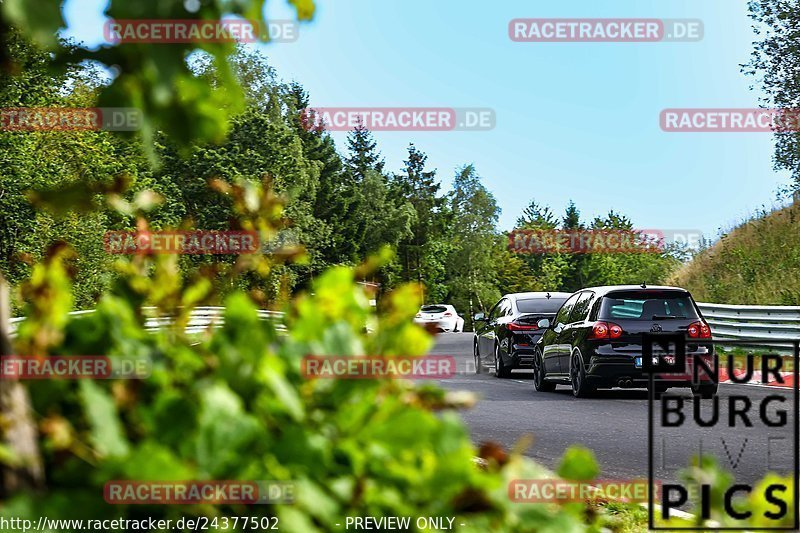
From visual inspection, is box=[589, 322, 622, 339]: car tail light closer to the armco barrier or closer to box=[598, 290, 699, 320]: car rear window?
box=[598, 290, 699, 320]: car rear window

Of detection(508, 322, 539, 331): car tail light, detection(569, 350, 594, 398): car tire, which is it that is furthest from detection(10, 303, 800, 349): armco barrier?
detection(508, 322, 539, 331): car tail light

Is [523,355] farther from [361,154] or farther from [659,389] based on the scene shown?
[361,154]

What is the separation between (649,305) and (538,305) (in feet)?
17.1

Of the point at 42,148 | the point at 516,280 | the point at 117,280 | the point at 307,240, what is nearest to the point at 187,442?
the point at 117,280

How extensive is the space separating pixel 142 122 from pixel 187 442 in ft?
1.54

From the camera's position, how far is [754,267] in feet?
99.2

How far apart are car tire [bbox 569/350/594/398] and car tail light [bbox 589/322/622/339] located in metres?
0.51

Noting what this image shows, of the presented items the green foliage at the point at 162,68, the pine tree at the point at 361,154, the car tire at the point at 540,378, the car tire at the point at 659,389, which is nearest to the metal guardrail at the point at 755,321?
the car tire at the point at 540,378

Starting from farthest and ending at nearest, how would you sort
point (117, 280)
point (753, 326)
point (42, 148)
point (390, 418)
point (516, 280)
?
point (516, 280) < point (42, 148) < point (753, 326) < point (117, 280) < point (390, 418)

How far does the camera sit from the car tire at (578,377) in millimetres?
14914

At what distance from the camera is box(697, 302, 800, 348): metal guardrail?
68.4 feet

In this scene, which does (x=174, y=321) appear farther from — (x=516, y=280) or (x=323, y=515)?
(x=516, y=280)

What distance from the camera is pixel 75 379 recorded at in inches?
63.6

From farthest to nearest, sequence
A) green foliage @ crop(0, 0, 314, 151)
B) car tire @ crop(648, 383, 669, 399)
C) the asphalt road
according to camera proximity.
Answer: car tire @ crop(648, 383, 669, 399) < the asphalt road < green foliage @ crop(0, 0, 314, 151)
